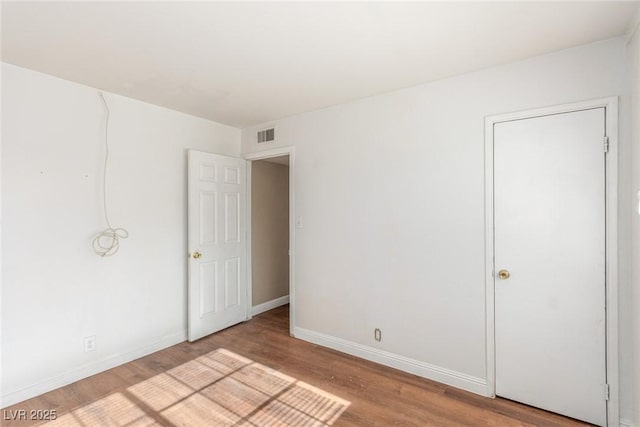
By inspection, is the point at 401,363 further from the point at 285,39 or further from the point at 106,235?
the point at 106,235

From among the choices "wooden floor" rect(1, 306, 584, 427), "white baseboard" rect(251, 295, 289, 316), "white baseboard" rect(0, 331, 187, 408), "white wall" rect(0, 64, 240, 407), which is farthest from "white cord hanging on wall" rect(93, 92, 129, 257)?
"white baseboard" rect(251, 295, 289, 316)

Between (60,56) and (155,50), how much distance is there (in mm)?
734

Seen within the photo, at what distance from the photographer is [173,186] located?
3381 millimetres

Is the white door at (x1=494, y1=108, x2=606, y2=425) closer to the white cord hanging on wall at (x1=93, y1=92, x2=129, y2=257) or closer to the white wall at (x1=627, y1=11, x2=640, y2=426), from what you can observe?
the white wall at (x1=627, y1=11, x2=640, y2=426)

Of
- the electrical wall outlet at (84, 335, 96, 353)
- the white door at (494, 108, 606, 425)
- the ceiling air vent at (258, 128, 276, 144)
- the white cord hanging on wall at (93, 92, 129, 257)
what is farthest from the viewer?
the ceiling air vent at (258, 128, 276, 144)

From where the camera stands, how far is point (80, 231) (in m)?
2.68

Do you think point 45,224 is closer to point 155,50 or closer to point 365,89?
point 155,50

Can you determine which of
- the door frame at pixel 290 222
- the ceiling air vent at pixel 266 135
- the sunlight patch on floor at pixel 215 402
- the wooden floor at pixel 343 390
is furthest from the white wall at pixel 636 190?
the ceiling air vent at pixel 266 135

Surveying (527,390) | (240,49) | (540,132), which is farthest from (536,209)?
(240,49)

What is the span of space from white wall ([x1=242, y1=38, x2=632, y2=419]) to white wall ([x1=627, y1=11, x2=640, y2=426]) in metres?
0.07

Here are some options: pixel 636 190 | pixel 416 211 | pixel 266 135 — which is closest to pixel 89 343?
pixel 266 135

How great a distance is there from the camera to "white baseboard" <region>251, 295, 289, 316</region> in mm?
4338

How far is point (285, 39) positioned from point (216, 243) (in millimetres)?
2485

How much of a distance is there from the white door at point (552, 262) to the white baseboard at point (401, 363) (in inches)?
7.4
